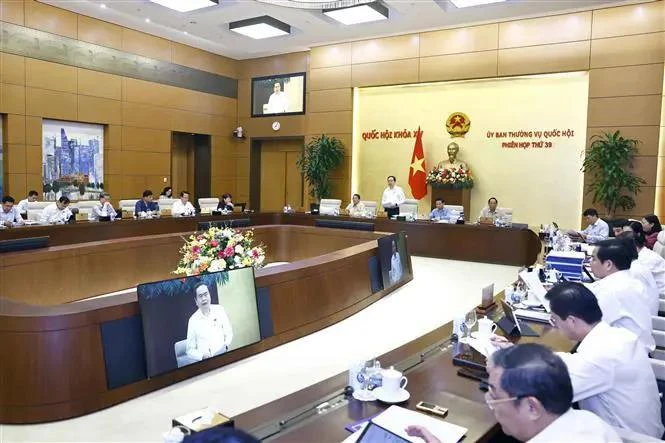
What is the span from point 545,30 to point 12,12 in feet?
30.6

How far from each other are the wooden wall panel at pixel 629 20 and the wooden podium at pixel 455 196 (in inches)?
140

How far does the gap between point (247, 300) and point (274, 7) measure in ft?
21.5

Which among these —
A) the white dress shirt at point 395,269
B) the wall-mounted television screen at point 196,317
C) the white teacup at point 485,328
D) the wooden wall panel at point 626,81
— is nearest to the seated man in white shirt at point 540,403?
the white teacup at point 485,328

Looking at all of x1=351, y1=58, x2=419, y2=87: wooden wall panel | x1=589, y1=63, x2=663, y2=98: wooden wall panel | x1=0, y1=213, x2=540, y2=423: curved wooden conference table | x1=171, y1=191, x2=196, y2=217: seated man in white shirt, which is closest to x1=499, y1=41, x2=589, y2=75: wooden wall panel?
x1=589, y1=63, x2=663, y2=98: wooden wall panel

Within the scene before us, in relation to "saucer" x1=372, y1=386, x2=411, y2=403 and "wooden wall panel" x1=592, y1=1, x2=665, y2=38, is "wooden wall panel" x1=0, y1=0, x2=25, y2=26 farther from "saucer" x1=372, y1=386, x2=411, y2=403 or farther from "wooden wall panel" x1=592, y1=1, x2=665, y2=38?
"wooden wall panel" x1=592, y1=1, x2=665, y2=38

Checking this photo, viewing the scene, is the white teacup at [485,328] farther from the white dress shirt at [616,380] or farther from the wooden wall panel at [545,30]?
the wooden wall panel at [545,30]

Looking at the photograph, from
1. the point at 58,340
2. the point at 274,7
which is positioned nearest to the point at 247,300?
the point at 58,340

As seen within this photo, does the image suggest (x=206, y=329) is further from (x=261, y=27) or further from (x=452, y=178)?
(x=261, y=27)

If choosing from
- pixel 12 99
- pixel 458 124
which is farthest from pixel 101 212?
pixel 458 124

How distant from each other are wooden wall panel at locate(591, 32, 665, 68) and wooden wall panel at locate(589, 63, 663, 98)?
10 centimetres

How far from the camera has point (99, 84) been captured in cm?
1011

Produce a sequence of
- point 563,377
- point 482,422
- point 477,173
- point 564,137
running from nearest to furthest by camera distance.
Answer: point 563,377 < point 482,422 < point 564,137 < point 477,173

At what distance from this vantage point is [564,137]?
30.9ft

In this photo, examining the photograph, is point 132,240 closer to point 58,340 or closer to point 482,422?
point 58,340
